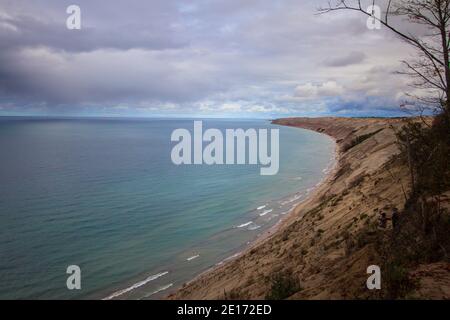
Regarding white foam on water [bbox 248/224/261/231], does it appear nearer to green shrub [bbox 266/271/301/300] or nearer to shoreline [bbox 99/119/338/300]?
shoreline [bbox 99/119/338/300]

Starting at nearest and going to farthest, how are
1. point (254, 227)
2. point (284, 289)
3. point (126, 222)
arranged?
point (284, 289) → point (254, 227) → point (126, 222)

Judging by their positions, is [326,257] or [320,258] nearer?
[326,257]

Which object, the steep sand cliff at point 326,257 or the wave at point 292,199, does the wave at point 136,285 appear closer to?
the steep sand cliff at point 326,257

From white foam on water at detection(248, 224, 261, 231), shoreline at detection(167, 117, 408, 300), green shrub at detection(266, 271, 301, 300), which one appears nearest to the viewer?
shoreline at detection(167, 117, 408, 300)

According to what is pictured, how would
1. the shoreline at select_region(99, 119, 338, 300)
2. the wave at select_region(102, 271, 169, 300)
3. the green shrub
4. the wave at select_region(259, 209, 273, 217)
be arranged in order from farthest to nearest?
1. the wave at select_region(259, 209, 273, 217)
2. the shoreline at select_region(99, 119, 338, 300)
3. the wave at select_region(102, 271, 169, 300)
4. the green shrub

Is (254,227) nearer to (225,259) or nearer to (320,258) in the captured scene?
(225,259)

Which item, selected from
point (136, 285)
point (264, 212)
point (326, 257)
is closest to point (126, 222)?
point (136, 285)

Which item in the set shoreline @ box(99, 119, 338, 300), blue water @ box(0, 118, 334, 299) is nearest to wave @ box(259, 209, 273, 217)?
blue water @ box(0, 118, 334, 299)

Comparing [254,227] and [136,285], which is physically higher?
[254,227]
